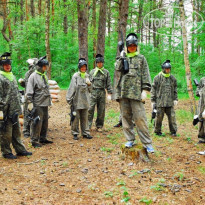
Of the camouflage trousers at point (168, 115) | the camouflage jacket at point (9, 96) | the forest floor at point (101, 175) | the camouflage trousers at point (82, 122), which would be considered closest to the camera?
the forest floor at point (101, 175)

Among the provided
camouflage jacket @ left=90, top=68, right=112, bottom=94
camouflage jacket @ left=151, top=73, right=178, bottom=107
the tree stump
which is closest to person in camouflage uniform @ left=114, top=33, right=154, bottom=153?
the tree stump

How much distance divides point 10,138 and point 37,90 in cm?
159

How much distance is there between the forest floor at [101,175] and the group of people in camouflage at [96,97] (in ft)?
1.70

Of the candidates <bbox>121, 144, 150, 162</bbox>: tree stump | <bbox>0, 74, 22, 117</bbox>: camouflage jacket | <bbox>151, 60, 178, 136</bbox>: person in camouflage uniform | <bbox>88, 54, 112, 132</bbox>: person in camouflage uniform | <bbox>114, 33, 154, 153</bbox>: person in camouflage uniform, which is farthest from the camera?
<bbox>88, 54, 112, 132</bbox>: person in camouflage uniform

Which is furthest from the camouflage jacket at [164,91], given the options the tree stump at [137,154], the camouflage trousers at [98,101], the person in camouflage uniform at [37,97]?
the person in camouflage uniform at [37,97]

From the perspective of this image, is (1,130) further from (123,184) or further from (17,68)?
(17,68)

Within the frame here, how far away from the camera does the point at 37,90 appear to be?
6742mm

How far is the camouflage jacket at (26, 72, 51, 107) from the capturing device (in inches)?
260

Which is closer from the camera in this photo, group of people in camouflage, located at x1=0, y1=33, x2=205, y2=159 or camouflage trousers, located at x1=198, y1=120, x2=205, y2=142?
group of people in camouflage, located at x1=0, y1=33, x2=205, y2=159

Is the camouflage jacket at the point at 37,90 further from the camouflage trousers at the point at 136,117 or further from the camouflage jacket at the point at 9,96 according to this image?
the camouflage trousers at the point at 136,117

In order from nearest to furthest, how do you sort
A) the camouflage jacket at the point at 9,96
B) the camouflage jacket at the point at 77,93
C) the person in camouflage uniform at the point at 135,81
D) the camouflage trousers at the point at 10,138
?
1. the person in camouflage uniform at the point at 135,81
2. the camouflage jacket at the point at 9,96
3. the camouflage trousers at the point at 10,138
4. the camouflage jacket at the point at 77,93

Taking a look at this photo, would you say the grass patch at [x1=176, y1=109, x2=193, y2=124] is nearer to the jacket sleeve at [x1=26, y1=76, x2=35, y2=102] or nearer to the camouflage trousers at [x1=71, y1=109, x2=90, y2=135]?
the camouflage trousers at [x1=71, y1=109, x2=90, y2=135]

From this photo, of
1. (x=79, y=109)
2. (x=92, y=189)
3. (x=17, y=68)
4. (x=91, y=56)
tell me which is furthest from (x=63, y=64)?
(x=92, y=189)

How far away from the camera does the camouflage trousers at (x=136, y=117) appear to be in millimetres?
5211
